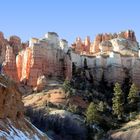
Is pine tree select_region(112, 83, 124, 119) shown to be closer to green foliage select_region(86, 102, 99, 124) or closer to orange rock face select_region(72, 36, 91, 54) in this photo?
green foliage select_region(86, 102, 99, 124)

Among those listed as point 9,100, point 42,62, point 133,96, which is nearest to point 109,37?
point 42,62

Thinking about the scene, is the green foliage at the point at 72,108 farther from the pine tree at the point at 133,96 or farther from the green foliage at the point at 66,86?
the pine tree at the point at 133,96

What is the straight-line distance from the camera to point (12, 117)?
37344mm

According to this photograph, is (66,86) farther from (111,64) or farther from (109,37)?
(109,37)

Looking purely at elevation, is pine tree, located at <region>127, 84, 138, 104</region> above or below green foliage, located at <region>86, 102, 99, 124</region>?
above

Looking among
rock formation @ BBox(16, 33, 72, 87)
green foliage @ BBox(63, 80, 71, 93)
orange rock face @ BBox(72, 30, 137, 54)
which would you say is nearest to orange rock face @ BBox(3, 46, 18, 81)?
rock formation @ BBox(16, 33, 72, 87)

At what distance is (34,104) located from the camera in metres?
95.4

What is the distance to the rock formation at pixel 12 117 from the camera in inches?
1320

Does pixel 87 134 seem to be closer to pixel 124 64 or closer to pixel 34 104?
pixel 34 104

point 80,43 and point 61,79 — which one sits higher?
point 80,43

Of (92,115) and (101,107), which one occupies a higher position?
(101,107)

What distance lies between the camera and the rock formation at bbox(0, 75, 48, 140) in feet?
110

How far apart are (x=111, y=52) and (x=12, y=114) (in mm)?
88166

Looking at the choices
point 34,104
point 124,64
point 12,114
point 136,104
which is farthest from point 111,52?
point 12,114
